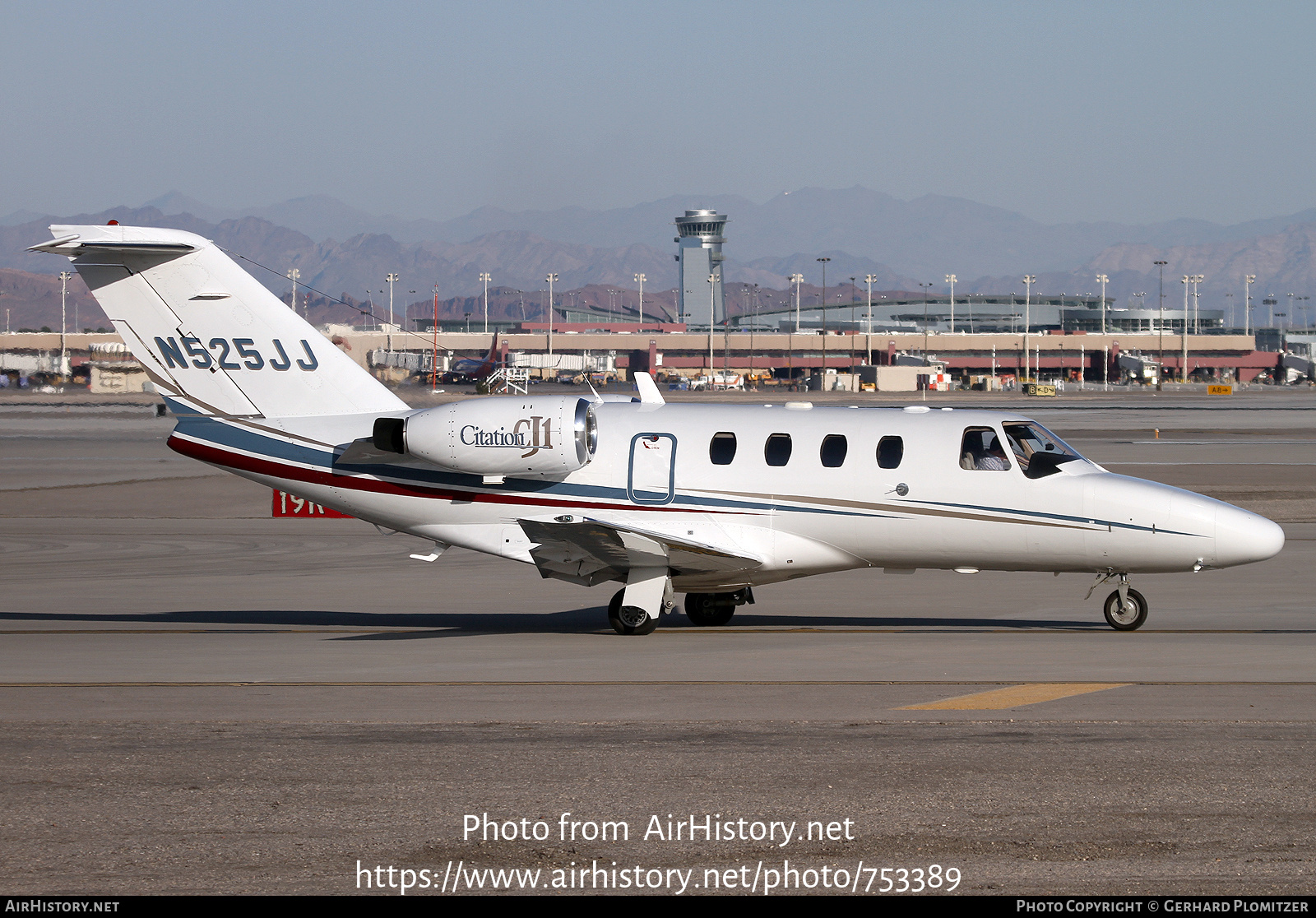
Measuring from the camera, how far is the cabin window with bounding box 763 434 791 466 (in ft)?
60.1

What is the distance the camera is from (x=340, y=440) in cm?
1894

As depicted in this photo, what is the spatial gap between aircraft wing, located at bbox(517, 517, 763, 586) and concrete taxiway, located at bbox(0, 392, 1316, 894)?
946mm

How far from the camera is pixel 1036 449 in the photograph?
18203 millimetres

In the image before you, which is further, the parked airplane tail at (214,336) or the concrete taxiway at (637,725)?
the parked airplane tail at (214,336)

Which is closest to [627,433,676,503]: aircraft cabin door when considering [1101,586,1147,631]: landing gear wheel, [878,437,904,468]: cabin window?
[878,437,904,468]: cabin window

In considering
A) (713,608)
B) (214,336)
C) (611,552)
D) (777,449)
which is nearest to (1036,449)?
(777,449)

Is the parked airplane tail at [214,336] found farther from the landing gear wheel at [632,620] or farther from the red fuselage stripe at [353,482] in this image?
the landing gear wheel at [632,620]

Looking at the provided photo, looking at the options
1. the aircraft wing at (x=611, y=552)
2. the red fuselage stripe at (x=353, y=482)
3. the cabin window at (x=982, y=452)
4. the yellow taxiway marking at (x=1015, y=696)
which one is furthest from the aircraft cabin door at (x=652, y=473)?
the yellow taxiway marking at (x=1015, y=696)

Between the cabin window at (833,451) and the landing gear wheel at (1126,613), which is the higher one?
the cabin window at (833,451)

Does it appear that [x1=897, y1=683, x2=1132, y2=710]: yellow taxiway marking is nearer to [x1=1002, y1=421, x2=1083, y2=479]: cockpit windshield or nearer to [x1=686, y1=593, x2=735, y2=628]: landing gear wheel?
[x1=1002, y1=421, x2=1083, y2=479]: cockpit windshield

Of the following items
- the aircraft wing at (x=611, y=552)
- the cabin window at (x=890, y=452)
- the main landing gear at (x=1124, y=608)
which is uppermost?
the cabin window at (x=890, y=452)

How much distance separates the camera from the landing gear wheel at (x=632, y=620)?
59.5ft

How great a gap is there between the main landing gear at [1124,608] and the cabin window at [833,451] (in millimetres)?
3824

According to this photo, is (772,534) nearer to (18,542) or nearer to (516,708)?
(516,708)
